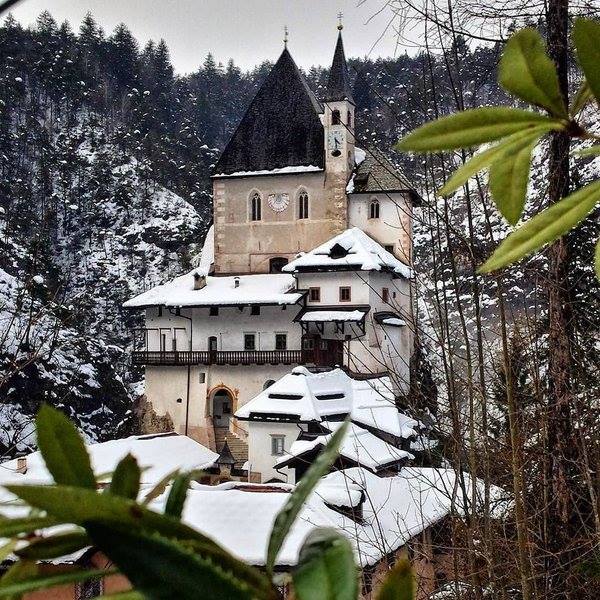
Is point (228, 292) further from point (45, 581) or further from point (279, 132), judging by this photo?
point (45, 581)

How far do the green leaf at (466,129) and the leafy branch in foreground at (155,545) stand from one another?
17 centimetres

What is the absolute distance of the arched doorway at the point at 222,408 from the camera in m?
21.7

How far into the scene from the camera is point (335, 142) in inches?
880

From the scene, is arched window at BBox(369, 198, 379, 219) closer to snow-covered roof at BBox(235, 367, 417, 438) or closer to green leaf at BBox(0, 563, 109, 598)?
snow-covered roof at BBox(235, 367, 417, 438)

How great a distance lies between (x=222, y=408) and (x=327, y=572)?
22147mm

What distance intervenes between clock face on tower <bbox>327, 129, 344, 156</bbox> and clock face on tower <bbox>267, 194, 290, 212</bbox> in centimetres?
234

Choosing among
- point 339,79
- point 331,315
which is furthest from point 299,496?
point 339,79

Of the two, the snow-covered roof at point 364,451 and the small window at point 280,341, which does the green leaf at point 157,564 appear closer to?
the snow-covered roof at point 364,451

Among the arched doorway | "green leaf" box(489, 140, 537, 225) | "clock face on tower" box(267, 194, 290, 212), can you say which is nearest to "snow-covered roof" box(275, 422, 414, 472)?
the arched doorway

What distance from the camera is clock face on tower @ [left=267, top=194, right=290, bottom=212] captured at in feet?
77.4

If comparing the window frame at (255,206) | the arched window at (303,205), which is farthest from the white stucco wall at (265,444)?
the window frame at (255,206)

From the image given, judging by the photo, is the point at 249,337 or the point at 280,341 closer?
the point at 280,341

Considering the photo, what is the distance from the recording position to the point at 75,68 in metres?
44.8

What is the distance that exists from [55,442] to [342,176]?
22644 mm
